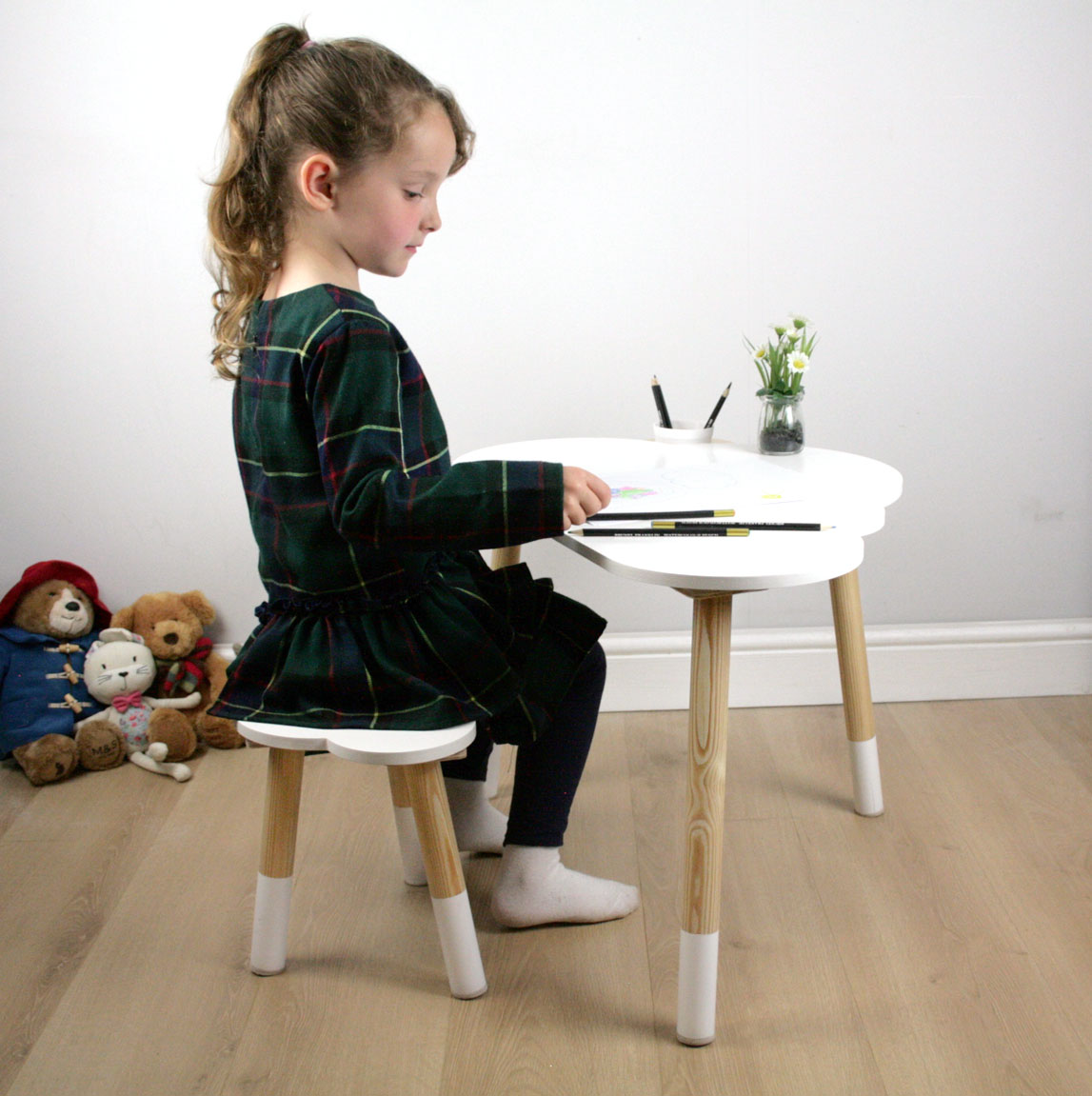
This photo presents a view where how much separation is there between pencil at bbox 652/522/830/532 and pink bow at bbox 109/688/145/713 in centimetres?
105

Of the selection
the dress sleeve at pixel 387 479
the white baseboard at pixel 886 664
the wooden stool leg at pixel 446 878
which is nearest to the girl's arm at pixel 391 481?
the dress sleeve at pixel 387 479

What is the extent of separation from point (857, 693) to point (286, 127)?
3.27 feet

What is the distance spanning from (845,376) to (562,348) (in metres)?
0.44

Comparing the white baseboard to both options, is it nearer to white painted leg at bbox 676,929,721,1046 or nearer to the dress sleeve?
white painted leg at bbox 676,929,721,1046

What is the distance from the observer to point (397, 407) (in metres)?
1.04

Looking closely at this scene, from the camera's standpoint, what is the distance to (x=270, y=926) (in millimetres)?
1262

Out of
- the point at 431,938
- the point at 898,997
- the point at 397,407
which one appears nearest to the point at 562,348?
the point at 397,407

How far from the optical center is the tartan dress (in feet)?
3.36

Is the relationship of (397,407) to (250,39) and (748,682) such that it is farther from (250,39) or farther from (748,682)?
(748,682)

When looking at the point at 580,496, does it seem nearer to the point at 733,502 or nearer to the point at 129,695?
the point at 733,502

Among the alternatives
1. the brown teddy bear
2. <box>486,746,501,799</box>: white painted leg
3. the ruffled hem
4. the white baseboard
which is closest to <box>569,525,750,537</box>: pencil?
the ruffled hem

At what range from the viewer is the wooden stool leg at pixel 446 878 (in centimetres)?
112

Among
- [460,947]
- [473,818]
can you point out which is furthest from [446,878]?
[473,818]

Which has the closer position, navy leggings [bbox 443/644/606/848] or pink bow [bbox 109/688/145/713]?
navy leggings [bbox 443/644/606/848]
